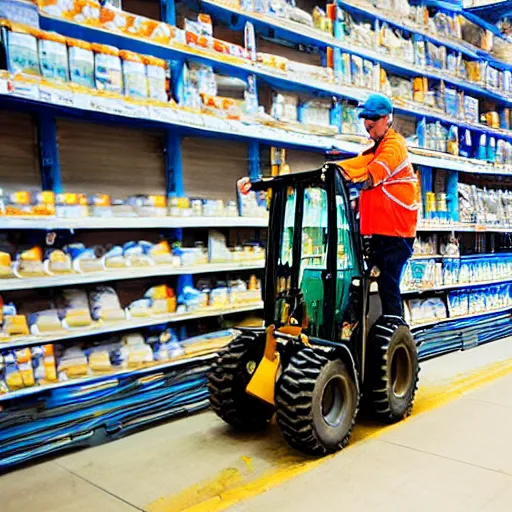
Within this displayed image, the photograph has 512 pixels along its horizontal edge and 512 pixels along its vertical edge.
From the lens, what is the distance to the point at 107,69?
3.74m

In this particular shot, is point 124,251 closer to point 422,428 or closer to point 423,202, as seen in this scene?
point 422,428

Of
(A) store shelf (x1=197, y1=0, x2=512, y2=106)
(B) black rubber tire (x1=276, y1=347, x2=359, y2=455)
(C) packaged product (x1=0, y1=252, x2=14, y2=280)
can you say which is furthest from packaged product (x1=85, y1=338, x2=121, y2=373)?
(A) store shelf (x1=197, y1=0, x2=512, y2=106)

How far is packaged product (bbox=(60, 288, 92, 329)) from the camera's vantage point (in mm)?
3697

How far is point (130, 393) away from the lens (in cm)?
394

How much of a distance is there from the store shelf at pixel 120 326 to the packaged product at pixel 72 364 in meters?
0.10

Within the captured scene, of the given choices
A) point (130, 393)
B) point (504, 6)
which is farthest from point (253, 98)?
point (504, 6)

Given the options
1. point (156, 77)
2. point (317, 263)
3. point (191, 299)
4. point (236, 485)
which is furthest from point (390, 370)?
point (156, 77)

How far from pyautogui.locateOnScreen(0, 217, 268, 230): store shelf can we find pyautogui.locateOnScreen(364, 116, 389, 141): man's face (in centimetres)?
121

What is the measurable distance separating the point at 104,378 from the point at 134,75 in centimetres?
215

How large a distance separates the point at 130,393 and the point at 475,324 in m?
4.90

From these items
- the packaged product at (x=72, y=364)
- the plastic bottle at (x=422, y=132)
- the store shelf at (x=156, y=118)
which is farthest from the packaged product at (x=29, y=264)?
the plastic bottle at (x=422, y=132)

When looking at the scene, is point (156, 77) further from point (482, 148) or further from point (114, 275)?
point (482, 148)

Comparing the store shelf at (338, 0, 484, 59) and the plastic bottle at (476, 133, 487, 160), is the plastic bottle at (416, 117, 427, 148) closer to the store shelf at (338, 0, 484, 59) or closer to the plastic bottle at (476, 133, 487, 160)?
the store shelf at (338, 0, 484, 59)

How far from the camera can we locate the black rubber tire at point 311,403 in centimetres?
324
